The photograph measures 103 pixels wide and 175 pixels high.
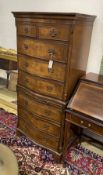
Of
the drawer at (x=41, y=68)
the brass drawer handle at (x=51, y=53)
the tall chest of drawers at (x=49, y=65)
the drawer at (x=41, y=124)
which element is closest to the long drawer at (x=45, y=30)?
the tall chest of drawers at (x=49, y=65)

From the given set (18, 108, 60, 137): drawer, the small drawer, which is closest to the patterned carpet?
(18, 108, 60, 137): drawer

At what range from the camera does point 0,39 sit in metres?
3.31

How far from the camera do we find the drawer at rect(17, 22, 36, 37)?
1888mm

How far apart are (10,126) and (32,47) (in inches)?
50.0

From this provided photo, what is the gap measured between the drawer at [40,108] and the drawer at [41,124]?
0.06 meters

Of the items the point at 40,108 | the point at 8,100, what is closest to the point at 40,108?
the point at 40,108

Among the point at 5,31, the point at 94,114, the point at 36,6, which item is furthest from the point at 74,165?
the point at 5,31

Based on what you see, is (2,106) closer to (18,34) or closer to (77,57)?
(18,34)

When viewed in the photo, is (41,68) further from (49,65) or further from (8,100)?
(8,100)

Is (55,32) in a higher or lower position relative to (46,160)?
higher

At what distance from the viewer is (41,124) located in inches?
84.7

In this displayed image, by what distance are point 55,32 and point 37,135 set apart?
1190mm

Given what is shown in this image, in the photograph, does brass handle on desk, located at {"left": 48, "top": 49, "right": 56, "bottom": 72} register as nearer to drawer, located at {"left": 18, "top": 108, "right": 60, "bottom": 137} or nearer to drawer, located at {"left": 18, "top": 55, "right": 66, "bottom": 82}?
drawer, located at {"left": 18, "top": 55, "right": 66, "bottom": 82}

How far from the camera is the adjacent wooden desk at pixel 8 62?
3.02m
